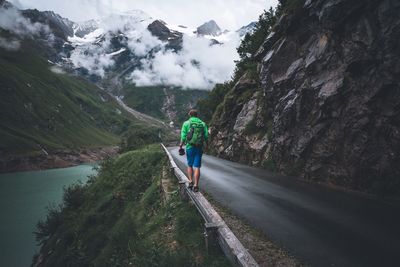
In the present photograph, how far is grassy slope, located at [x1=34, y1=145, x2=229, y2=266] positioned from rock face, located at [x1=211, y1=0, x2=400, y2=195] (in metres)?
8.28

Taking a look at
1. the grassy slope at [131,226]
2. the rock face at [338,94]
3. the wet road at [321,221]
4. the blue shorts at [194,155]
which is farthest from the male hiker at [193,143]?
the rock face at [338,94]

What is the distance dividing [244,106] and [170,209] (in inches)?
926

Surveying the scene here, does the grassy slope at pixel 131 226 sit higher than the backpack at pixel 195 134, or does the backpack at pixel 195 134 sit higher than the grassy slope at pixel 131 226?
the backpack at pixel 195 134

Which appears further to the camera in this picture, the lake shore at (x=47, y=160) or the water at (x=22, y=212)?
the lake shore at (x=47, y=160)

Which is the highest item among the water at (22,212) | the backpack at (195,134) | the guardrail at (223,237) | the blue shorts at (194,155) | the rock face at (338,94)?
the rock face at (338,94)

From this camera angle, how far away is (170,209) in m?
11.0

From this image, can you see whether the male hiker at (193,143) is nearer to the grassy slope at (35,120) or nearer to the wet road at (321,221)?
the wet road at (321,221)

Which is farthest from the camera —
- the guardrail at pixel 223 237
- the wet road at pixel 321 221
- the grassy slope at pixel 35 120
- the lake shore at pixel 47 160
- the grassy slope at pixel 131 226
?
the grassy slope at pixel 35 120

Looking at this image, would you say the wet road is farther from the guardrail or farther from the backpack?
the backpack

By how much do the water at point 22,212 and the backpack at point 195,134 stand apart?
97.7ft

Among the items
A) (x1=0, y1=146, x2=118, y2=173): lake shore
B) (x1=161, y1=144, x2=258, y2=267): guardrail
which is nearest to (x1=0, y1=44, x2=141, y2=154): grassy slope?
(x1=0, y1=146, x2=118, y2=173): lake shore

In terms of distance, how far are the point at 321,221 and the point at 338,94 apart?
9215mm

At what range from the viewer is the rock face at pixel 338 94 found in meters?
13.2

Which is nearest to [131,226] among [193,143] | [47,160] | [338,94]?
[193,143]
